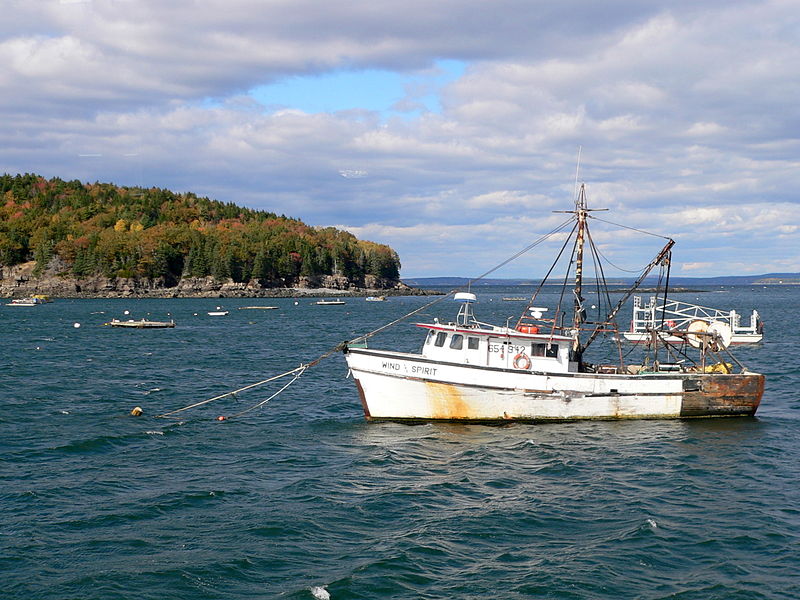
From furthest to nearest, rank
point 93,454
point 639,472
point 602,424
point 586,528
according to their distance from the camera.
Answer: point 602,424 → point 93,454 → point 639,472 → point 586,528

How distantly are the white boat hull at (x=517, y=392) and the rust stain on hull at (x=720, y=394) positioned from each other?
42mm

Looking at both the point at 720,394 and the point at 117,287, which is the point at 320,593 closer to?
the point at 720,394

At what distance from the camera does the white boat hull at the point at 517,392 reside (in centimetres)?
2834

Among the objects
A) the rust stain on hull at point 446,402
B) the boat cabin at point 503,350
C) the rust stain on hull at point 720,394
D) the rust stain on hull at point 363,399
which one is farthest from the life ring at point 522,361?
the rust stain on hull at point 720,394

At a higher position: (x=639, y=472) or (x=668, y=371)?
(x=668, y=371)

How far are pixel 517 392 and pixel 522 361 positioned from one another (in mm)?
1455

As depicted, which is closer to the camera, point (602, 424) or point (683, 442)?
point (683, 442)

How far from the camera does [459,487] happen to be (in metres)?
21.3

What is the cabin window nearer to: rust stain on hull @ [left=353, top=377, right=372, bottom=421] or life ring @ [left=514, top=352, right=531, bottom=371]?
life ring @ [left=514, top=352, right=531, bottom=371]

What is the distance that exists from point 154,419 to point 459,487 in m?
15.6

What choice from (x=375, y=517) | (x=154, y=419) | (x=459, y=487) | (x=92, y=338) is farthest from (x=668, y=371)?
(x=92, y=338)

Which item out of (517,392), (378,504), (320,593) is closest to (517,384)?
(517,392)

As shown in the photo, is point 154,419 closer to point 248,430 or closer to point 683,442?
point 248,430

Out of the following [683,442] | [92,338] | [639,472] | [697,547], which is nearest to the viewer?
[697,547]
